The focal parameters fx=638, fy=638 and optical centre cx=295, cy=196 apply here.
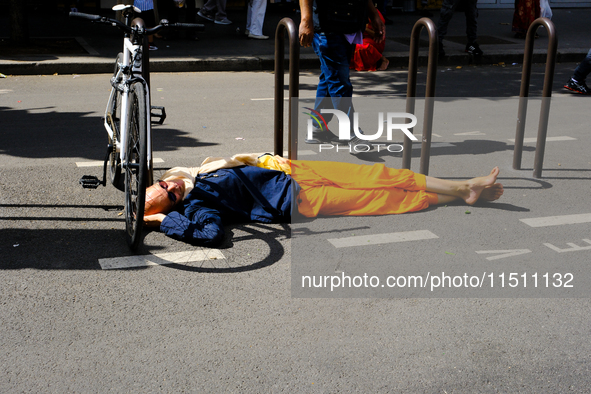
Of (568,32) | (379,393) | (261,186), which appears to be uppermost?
(568,32)

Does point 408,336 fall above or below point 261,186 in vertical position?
below

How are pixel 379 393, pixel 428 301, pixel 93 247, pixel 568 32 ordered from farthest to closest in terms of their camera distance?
pixel 568 32
pixel 93 247
pixel 428 301
pixel 379 393

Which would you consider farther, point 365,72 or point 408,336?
point 365,72

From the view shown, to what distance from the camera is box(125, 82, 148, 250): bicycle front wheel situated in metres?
3.48

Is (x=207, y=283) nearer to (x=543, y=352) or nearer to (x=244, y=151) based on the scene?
(x=543, y=352)

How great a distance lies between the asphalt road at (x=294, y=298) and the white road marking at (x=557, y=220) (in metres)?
0.01

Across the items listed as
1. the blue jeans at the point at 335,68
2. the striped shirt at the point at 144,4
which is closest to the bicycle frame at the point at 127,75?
the blue jeans at the point at 335,68

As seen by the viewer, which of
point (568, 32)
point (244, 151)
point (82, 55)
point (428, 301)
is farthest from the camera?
point (568, 32)

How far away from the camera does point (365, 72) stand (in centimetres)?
1094

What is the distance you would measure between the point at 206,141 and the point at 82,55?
516 cm

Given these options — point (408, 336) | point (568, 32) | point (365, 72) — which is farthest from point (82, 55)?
point (568, 32)

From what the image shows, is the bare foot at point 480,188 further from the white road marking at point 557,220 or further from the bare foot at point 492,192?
the white road marking at point 557,220

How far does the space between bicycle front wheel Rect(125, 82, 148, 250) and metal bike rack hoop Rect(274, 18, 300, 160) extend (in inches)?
50.2

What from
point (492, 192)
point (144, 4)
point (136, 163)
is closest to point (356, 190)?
point (492, 192)
